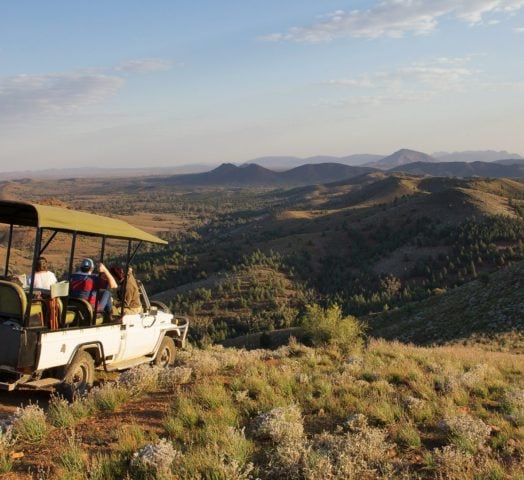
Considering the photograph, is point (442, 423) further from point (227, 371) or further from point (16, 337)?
point (16, 337)

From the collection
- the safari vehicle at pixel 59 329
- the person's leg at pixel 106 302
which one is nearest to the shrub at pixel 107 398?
the safari vehicle at pixel 59 329

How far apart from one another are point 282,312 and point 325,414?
110ft

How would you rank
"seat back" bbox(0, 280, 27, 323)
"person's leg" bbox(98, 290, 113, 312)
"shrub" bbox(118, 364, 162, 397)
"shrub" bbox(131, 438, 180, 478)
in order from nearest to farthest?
"shrub" bbox(131, 438, 180, 478), "seat back" bbox(0, 280, 27, 323), "shrub" bbox(118, 364, 162, 397), "person's leg" bbox(98, 290, 113, 312)

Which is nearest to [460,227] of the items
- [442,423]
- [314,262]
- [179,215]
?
[314,262]

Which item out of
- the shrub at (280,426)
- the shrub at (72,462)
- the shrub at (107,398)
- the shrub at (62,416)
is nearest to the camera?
the shrub at (72,462)

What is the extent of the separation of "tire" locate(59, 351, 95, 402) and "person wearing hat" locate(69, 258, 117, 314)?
3.45 ft

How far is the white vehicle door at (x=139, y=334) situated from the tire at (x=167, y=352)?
374mm

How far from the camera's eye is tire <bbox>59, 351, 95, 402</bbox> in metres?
7.79

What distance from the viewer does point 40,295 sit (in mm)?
8242

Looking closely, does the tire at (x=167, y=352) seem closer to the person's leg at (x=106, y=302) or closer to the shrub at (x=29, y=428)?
the person's leg at (x=106, y=302)

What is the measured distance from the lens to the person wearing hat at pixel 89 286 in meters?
8.82

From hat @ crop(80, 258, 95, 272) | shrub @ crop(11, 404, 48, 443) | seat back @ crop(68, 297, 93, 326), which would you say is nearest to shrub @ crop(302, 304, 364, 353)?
hat @ crop(80, 258, 95, 272)

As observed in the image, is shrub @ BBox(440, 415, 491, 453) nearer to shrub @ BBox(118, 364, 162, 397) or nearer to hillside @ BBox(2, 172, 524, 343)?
shrub @ BBox(118, 364, 162, 397)

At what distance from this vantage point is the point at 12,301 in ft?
24.5
